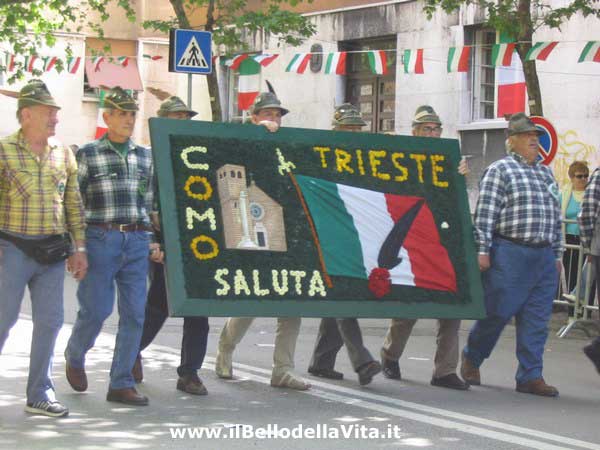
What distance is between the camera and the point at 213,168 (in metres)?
8.73

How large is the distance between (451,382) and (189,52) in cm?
731

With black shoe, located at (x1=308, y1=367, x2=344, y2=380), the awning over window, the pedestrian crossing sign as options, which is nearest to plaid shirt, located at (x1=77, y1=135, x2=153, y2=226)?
black shoe, located at (x1=308, y1=367, x2=344, y2=380)

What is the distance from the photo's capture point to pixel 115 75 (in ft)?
79.8

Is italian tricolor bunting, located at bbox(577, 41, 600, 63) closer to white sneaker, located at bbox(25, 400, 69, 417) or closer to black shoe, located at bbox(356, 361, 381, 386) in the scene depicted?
black shoe, located at bbox(356, 361, 381, 386)

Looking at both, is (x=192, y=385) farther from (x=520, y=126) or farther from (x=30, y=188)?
(x=520, y=126)

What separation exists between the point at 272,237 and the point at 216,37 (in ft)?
38.1

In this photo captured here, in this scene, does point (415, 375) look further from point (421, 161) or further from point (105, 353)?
point (105, 353)

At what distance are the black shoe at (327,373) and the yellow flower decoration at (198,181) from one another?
1.93 metres

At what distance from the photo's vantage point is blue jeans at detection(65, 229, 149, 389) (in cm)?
822

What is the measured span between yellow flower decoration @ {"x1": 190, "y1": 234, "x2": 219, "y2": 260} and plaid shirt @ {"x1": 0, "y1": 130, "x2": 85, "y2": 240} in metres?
1.04

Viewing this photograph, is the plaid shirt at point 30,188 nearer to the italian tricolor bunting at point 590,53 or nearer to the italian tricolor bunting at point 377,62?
the italian tricolor bunting at point 590,53

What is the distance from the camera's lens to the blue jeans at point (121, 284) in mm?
8219

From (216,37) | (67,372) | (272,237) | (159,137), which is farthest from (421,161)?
(216,37)

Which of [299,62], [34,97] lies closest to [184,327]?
[34,97]
